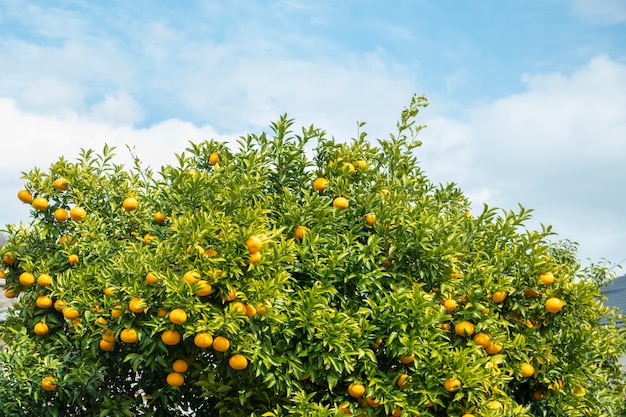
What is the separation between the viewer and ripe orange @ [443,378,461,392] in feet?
13.6

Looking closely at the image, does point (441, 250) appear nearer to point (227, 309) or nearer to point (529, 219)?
point (529, 219)

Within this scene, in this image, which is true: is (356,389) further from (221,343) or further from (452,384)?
(221,343)

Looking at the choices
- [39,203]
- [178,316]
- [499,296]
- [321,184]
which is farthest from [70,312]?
[499,296]

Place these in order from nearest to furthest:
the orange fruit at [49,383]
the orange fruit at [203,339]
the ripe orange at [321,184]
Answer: the orange fruit at [203,339] < the orange fruit at [49,383] < the ripe orange at [321,184]

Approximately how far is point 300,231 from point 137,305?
118 centimetres

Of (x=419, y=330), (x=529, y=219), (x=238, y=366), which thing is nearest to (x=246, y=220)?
(x=238, y=366)

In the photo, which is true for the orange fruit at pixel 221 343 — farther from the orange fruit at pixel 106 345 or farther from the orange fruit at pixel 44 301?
the orange fruit at pixel 44 301

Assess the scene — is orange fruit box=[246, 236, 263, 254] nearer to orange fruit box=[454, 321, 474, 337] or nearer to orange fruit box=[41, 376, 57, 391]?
orange fruit box=[454, 321, 474, 337]

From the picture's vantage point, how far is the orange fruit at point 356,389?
4.10 m

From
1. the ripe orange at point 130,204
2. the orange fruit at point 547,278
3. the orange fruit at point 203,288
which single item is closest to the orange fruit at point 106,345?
the orange fruit at point 203,288

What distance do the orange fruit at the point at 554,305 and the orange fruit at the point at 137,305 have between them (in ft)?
8.90

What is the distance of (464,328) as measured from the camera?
4.43 meters

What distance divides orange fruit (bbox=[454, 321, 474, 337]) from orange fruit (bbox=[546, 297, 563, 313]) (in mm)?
640

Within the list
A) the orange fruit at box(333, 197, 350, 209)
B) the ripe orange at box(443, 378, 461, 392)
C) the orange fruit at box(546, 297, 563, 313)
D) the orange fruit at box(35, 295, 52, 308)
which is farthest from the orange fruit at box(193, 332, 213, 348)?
the orange fruit at box(546, 297, 563, 313)
